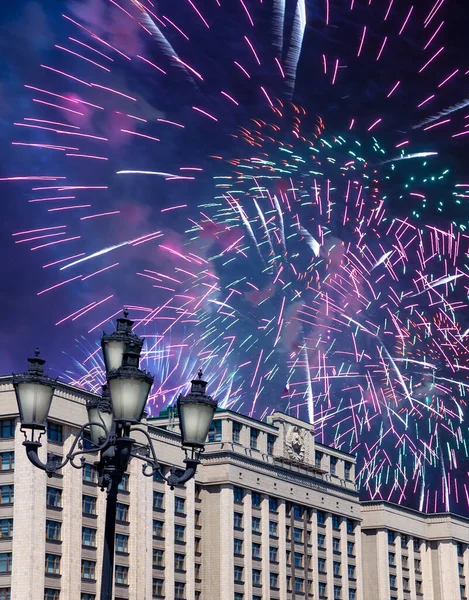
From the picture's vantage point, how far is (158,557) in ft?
344

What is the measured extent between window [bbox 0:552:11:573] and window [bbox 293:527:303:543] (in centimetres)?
4146

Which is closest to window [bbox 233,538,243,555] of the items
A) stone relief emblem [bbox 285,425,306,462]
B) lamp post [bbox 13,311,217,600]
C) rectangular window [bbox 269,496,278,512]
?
rectangular window [bbox 269,496,278,512]

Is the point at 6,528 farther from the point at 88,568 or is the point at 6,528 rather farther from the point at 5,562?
the point at 88,568

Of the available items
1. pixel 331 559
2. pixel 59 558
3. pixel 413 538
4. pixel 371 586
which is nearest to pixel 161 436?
pixel 59 558

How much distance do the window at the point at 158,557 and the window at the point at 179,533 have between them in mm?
2999

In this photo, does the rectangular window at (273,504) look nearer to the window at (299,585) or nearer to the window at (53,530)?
the window at (299,585)

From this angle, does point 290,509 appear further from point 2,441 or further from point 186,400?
point 186,400

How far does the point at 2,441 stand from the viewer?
9231cm

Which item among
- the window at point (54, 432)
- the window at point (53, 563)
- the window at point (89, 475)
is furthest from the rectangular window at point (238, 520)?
the window at point (54, 432)

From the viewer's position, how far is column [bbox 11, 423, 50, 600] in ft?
292

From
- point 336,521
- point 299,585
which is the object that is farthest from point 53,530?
point 336,521

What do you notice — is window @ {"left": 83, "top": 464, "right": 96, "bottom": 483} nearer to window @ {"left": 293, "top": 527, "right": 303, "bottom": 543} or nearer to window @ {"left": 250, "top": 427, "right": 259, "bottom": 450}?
window @ {"left": 250, "top": 427, "right": 259, "bottom": 450}

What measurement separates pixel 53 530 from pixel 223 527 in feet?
82.0

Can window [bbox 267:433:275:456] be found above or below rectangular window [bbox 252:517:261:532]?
above
